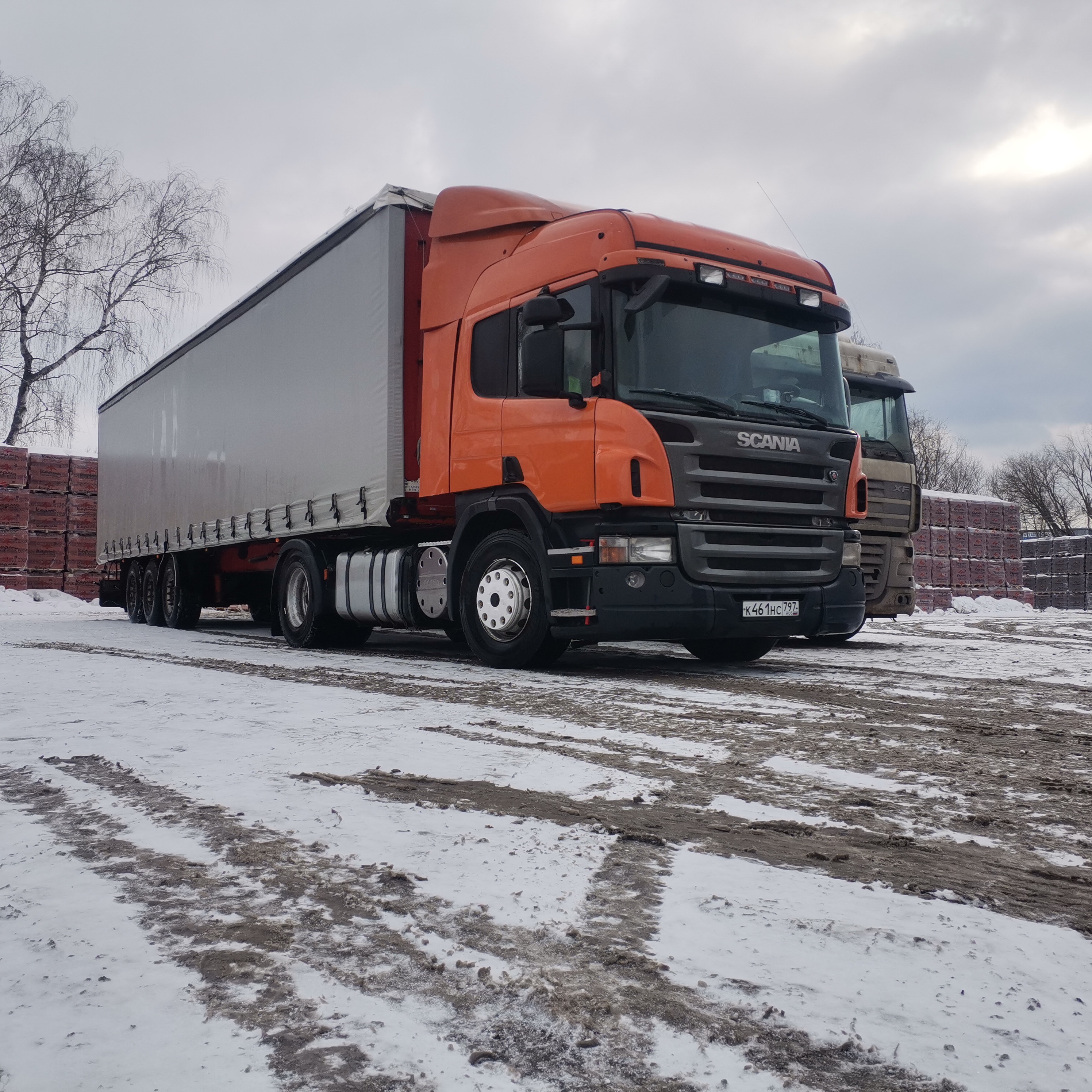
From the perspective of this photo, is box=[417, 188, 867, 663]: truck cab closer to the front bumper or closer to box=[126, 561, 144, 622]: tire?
the front bumper

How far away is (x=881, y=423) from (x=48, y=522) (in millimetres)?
18298

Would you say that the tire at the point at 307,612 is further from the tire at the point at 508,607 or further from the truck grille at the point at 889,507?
the truck grille at the point at 889,507

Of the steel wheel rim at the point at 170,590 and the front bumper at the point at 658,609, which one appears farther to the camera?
the steel wheel rim at the point at 170,590

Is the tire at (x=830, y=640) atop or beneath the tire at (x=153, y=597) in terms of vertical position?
beneath

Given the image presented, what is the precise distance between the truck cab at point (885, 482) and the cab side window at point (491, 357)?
173 inches

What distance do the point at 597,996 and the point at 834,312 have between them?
6968 millimetres

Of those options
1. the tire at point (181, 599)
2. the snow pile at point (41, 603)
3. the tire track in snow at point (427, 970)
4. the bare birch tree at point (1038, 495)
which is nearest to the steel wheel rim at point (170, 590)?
the tire at point (181, 599)

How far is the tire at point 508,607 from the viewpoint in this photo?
746 centimetres

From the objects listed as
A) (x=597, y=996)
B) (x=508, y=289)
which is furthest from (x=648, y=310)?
(x=597, y=996)

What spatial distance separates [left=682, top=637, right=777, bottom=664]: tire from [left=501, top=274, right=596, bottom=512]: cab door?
7.58ft

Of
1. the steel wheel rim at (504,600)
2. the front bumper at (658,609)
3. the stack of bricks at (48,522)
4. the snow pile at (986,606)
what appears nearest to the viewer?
the front bumper at (658,609)

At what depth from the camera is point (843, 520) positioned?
7.87 meters

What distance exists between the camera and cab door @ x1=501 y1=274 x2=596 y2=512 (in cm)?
690

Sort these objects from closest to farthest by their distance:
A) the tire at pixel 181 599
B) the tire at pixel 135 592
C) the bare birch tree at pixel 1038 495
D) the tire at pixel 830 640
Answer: the tire at pixel 830 640
the tire at pixel 181 599
the tire at pixel 135 592
the bare birch tree at pixel 1038 495
